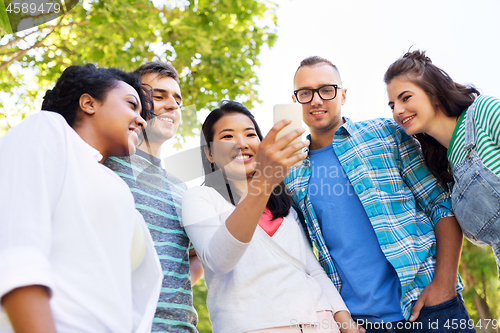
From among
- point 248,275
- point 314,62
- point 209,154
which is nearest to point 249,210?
point 248,275

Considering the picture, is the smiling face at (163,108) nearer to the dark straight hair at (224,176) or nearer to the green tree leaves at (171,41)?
the dark straight hair at (224,176)

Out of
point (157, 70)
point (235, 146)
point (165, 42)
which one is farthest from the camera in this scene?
point (165, 42)

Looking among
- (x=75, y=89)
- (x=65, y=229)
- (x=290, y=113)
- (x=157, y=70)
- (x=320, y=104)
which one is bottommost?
(x=65, y=229)

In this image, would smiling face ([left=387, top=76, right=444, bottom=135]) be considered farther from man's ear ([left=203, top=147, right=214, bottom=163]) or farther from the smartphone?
man's ear ([left=203, top=147, right=214, bottom=163])

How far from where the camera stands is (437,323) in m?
2.10

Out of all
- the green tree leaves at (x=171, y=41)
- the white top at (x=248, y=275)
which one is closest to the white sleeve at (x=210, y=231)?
the white top at (x=248, y=275)

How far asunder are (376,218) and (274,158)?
1.04 metres

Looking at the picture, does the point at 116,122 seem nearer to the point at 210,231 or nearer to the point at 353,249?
the point at 210,231

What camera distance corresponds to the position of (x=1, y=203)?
3.11 ft

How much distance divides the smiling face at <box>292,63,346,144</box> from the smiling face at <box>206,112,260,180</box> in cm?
58

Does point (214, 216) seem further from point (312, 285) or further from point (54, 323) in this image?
point (54, 323)

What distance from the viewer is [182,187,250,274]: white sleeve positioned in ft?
5.16

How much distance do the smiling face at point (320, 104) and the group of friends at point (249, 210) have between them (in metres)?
0.01

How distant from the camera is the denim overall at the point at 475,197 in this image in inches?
77.5
